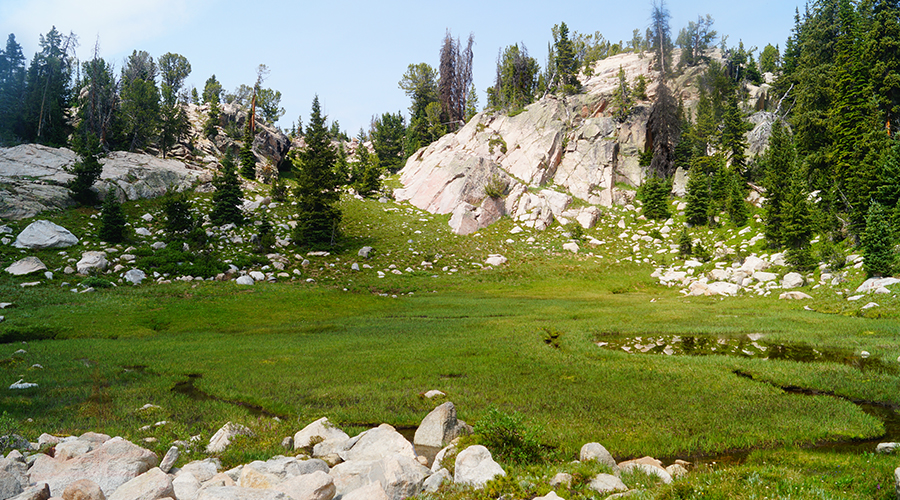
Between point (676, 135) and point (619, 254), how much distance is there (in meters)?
32.6

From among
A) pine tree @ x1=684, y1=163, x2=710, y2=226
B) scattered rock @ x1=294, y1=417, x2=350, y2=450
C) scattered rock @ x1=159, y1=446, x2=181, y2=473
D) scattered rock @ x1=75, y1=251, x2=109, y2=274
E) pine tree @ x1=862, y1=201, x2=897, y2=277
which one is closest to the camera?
scattered rock @ x1=159, y1=446, x2=181, y2=473

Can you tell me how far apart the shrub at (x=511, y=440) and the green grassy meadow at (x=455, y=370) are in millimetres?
591

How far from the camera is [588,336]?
955 inches

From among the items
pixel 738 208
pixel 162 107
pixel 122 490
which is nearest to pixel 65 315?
pixel 122 490

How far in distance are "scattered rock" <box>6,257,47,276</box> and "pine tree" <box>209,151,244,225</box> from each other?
768 inches

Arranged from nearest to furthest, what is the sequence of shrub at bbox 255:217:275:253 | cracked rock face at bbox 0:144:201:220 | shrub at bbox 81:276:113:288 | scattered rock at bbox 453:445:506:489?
1. scattered rock at bbox 453:445:506:489
2. shrub at bbox 81:276:113:288
3. cracked rock face at bbox 0:144:201:220
4. shrub at bbox 255:217:275:253

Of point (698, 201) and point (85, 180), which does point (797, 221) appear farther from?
point (85, 180)

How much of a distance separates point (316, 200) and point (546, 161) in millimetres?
45536

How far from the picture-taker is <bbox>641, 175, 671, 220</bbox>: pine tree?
216 ft

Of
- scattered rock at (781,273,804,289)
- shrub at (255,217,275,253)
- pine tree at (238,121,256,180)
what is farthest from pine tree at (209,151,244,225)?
scattered rock at (781,273,804,289)

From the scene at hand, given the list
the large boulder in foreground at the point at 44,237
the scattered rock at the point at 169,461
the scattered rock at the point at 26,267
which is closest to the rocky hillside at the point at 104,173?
the large boulder in foreground at the point at 44,237

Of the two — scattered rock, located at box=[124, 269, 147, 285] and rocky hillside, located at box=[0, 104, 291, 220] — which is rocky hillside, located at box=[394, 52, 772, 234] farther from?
scattered rock, located at box=[124, 269, 147, 285]

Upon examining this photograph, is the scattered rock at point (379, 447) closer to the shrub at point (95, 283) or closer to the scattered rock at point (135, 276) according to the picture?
the shrub at point (95, 283)

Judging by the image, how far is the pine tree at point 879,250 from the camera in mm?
29844
